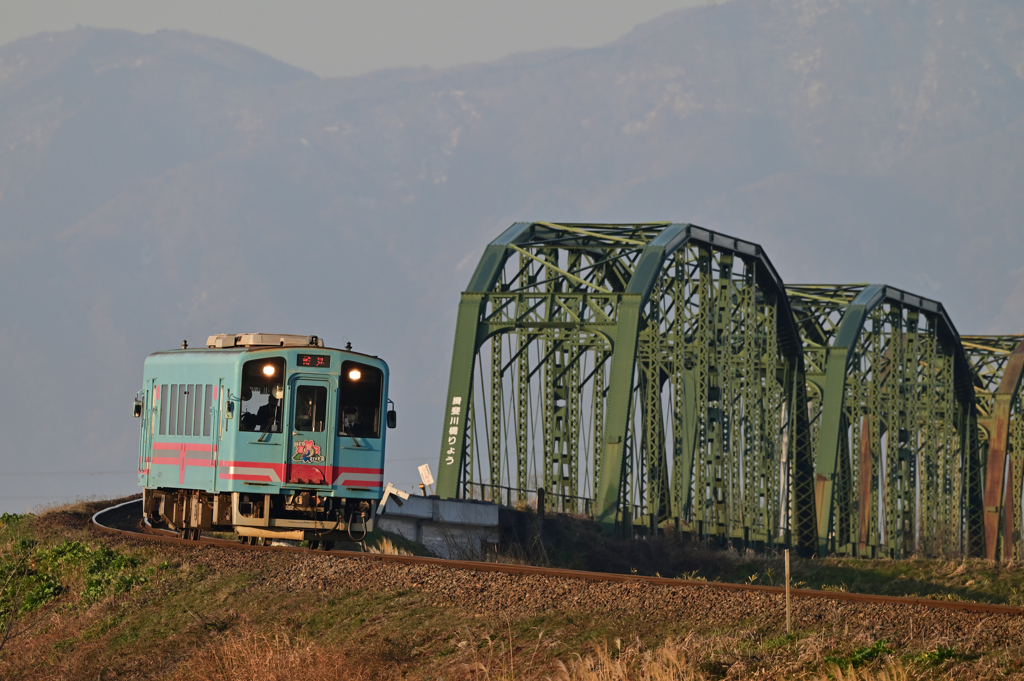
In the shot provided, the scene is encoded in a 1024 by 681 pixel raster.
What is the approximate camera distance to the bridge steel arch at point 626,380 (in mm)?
32094

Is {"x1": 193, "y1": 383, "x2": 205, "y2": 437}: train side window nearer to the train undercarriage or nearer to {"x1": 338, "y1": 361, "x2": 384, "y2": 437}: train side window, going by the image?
the train undercarriage

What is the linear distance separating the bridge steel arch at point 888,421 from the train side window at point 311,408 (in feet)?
81.1

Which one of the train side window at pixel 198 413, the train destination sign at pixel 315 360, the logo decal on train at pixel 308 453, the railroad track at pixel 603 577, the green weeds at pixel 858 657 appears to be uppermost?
the train destination sign at pixel 315 360

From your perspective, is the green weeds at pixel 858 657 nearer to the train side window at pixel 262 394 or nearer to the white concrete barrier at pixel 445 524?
the train side window at pixel 262 394

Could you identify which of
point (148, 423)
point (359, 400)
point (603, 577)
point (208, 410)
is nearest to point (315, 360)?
point (359, 400)

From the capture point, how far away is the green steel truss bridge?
32.7 m

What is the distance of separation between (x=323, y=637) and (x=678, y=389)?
23.4 meters

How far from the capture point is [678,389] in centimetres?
3744

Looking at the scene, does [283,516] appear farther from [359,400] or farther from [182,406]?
[182,406]

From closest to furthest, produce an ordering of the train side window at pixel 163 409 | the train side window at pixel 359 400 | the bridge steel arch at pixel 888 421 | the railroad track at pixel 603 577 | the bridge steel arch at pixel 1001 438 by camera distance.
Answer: the railroad track at pixel 603 577, the train side window at pixel 359 400, the train side window at pixel 163 409, the bridge steel arch at pixel 888 421, the bridge steel arch at pixel 1001 438

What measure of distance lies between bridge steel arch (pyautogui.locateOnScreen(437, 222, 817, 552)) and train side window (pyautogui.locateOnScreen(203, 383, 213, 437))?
10.9m

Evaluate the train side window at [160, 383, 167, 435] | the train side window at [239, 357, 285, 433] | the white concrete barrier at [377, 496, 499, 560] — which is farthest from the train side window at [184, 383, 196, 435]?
the white concrete barrier at [377, 496, 499, 560]

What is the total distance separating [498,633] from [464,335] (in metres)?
19.7

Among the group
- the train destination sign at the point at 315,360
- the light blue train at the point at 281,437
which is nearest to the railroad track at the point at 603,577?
the light blue train at the point at 281,437
